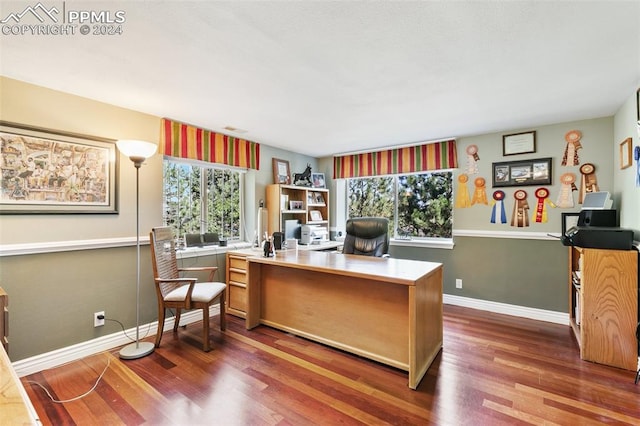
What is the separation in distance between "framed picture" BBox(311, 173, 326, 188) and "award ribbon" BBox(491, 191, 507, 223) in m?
2.55

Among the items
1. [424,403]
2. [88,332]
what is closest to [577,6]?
[424,403]

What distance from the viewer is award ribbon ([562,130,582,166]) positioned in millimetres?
3135

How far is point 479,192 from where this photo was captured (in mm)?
3697

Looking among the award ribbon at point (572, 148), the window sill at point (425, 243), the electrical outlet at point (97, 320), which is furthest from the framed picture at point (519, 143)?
the electrical outlet at point (97, 320)

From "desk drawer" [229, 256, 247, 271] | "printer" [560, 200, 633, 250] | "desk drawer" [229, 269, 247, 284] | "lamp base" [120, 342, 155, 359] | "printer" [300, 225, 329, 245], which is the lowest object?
"lamp base" [120, 342, 155, 359]

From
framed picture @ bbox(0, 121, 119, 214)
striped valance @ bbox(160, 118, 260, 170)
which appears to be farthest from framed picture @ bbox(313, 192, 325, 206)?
framed picture @ bbox(0, 121, 119, 214)

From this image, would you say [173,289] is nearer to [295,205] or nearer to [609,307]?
[295,205]

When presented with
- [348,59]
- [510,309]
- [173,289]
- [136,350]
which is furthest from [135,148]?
[510,309]

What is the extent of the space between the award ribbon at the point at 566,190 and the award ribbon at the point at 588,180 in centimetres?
7

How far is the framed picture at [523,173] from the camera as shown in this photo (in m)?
3.29

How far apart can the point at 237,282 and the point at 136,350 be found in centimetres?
118

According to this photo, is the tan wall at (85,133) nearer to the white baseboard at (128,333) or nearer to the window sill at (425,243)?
the white baseboard at (128,333)

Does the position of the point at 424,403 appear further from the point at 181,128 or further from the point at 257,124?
the point at 181,128

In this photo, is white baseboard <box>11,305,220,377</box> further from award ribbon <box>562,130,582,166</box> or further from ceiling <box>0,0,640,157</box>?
award ribbon <box>562,130,582,166</box>
